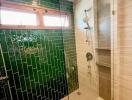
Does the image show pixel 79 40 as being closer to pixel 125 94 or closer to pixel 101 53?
pixel 101 53

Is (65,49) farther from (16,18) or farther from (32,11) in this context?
(16,18)

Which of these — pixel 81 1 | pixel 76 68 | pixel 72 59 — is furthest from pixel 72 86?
pixel 81 1

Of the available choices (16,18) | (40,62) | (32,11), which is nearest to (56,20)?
(32,11)

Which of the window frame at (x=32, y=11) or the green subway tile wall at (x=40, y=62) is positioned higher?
the window frame at (x=32, y=11)

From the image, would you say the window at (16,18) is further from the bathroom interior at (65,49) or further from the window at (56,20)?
the window at (56,20)

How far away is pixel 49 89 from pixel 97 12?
5.88 feet

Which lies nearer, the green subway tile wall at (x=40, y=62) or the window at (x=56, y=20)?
the green subway tile wall at (x=40, y=62)

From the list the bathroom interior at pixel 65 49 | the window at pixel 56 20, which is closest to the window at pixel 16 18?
the bathroom interior at pixel 65 49

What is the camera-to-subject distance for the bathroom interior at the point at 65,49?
5.29 feet

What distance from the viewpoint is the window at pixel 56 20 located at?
2.12 m

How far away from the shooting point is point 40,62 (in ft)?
6.74

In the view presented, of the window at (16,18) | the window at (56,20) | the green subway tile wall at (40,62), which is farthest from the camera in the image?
the window at (56,20)

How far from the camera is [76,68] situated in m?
2.48

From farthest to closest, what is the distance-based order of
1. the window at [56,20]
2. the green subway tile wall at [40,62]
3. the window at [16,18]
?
the window at [56,20] → the green subway tile wall at [40,62] → the window at [16,18]
